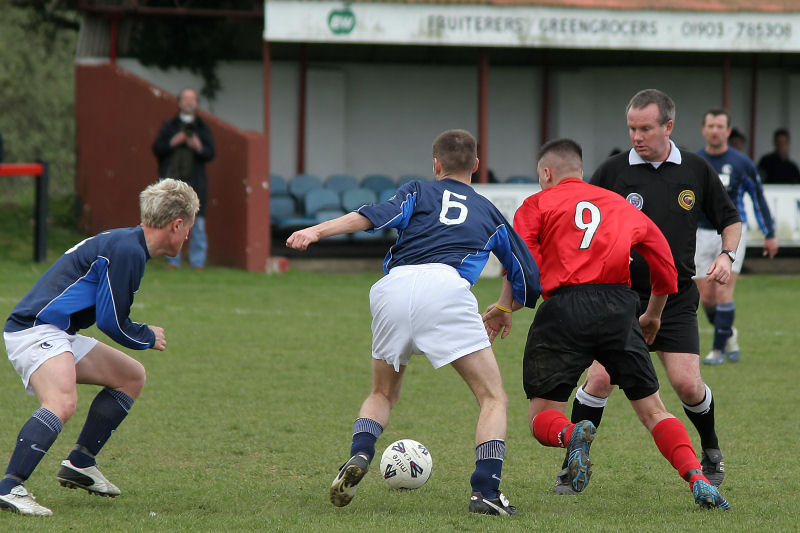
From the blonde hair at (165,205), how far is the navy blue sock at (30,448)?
0.96m

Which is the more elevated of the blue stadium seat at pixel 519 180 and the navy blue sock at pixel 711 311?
the blue stadium seat at pixel 519 180

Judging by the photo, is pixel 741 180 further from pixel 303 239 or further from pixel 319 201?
pixel 319 201

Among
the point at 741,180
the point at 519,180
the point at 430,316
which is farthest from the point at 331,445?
the point at 519,180

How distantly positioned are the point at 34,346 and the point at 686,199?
127 inches

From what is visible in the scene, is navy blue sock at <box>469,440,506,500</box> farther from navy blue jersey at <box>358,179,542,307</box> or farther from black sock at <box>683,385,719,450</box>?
black sock at <box>683,385,719,450</box>

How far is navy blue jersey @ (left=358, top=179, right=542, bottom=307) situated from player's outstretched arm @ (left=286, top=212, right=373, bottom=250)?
60 mm

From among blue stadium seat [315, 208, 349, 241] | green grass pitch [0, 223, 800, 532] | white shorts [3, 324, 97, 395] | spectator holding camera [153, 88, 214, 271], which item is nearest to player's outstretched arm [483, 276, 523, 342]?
green grass pitch [0, 223, 800, 532]

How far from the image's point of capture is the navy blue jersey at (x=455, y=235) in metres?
5.14

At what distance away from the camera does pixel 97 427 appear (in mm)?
5352

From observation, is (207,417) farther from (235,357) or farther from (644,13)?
(644,13)

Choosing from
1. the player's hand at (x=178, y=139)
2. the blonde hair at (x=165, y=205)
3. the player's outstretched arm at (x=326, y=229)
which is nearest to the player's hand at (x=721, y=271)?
the player's outstretched arm at (x=326, y=229)

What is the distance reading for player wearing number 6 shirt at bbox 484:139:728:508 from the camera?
515cm

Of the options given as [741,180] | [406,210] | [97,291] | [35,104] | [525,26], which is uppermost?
[525,26]

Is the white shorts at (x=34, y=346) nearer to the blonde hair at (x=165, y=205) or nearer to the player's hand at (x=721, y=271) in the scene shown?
the blonde hair at (x=165, y=205)
